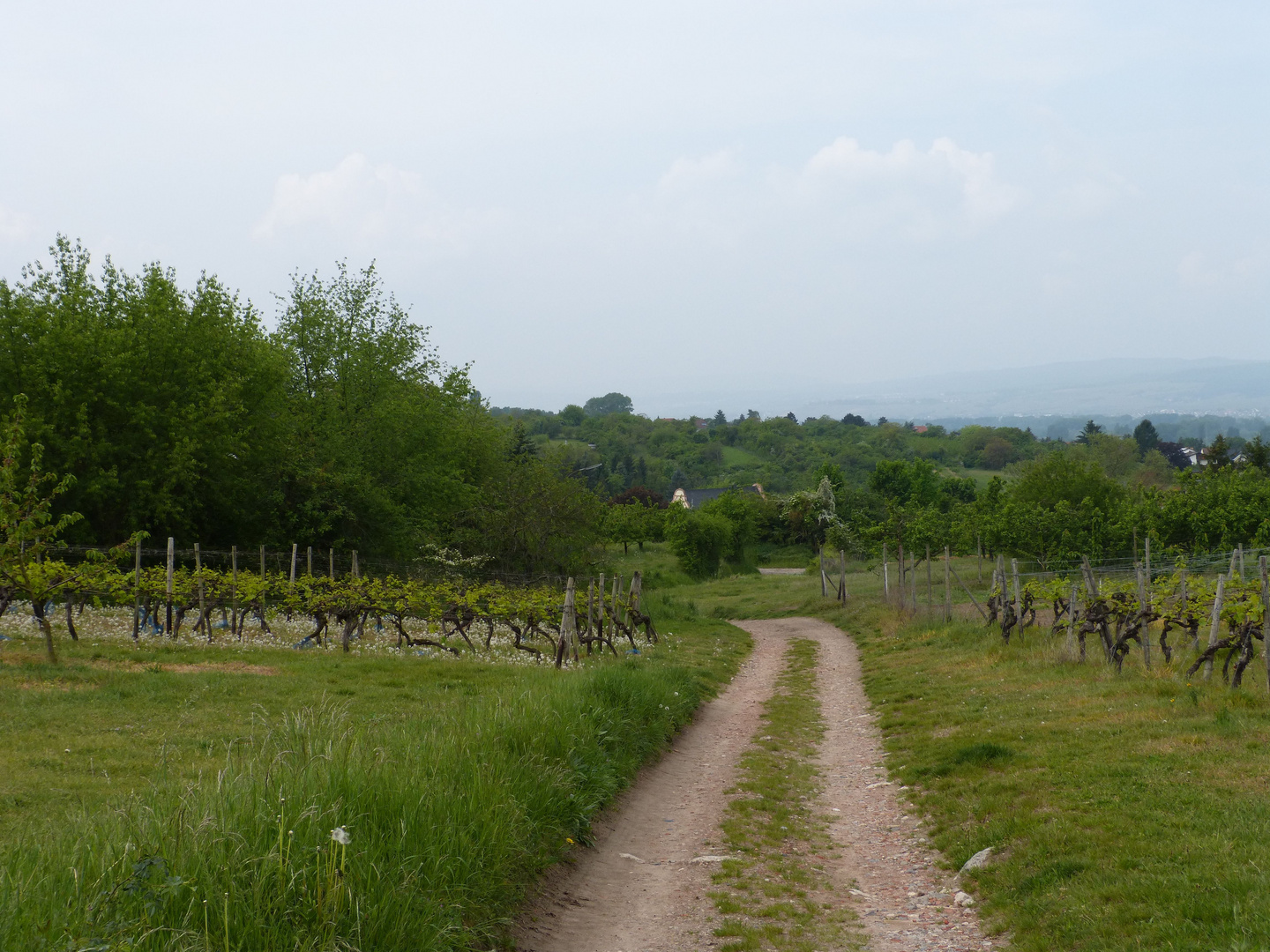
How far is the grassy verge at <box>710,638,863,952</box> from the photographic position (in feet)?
20.6

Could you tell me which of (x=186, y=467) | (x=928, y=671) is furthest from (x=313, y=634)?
(x=928, y=671)

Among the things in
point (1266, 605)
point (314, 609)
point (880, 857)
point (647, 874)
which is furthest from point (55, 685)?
point (1266, 605)

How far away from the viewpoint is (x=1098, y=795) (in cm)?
800

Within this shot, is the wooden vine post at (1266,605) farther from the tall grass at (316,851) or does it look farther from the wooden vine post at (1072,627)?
the tall grass at (316,851)

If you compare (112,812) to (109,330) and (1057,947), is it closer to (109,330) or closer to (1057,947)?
(1057,947)

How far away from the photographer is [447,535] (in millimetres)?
37938

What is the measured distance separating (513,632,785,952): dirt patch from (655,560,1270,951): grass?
2.03m

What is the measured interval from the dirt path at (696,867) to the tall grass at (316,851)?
0.37m

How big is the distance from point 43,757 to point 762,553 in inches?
2585

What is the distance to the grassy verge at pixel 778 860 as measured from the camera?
248 inches

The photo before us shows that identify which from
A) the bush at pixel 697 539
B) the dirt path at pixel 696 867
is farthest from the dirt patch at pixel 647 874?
the bush at pixel 697 539

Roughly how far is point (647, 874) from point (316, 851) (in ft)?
11.8

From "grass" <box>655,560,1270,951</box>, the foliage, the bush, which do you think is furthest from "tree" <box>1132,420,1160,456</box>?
"grass" <box>655,560,1270,951</box>

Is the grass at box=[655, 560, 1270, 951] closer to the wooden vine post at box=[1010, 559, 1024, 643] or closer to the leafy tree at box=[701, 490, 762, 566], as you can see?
the wooden vine post at box=[1010, 559, 1024, 643]
